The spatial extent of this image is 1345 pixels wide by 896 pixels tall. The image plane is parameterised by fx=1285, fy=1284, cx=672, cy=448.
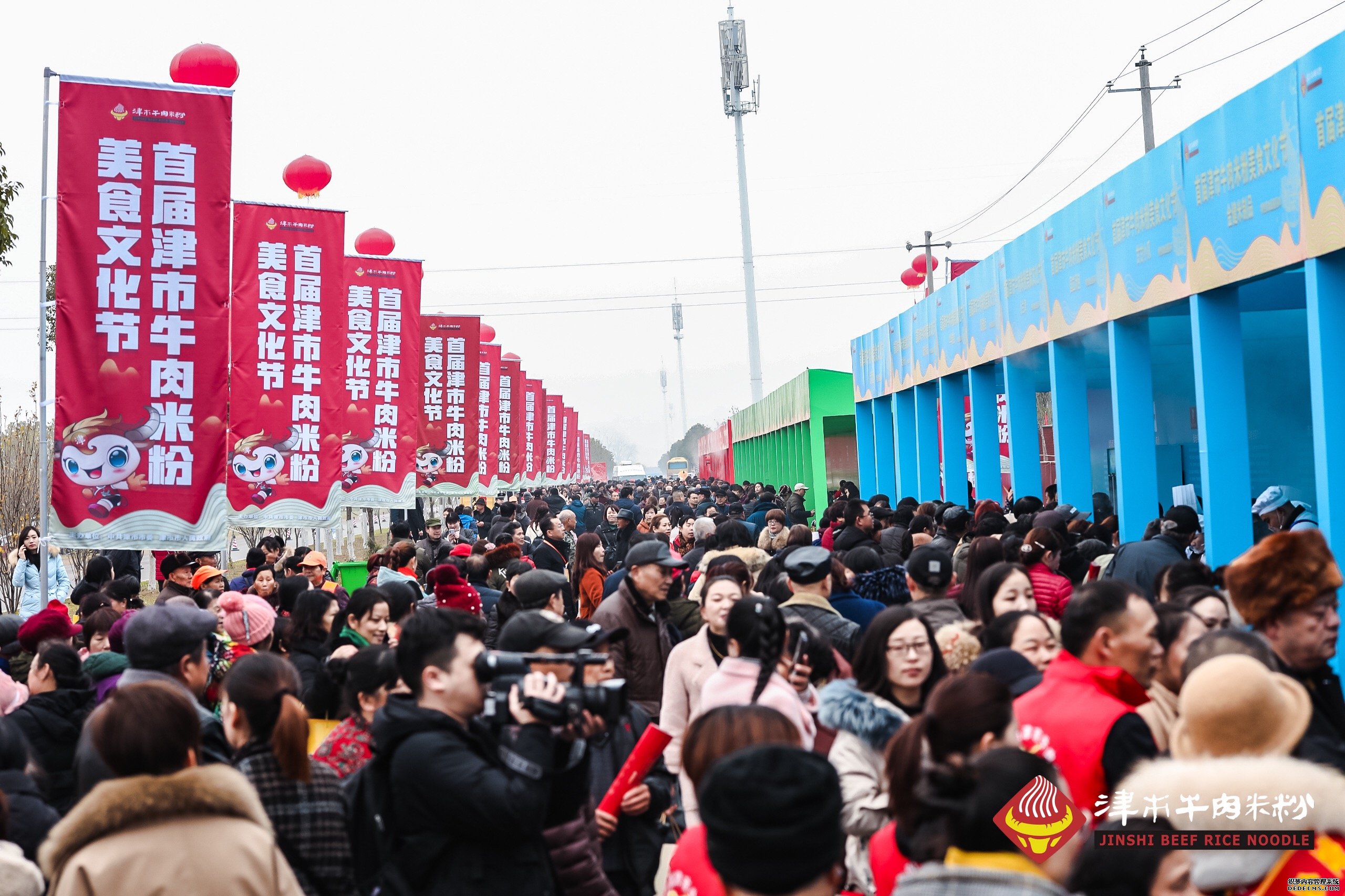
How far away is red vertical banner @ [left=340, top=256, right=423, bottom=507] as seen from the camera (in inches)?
668

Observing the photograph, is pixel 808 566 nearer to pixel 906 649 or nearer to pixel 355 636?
pixel 906 649

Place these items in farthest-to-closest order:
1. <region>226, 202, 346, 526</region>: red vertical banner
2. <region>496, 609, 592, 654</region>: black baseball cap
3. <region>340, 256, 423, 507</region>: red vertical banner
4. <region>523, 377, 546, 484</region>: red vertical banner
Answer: <region>523, 377, 546, 484</region>: red vertical banner, <region>340, 256, 423, 507</region>: red vertical banner, <region>226, 202, 346, 526</region>: red vertical banner, <region>496, 609, 592, 654</region>: black baseball cap

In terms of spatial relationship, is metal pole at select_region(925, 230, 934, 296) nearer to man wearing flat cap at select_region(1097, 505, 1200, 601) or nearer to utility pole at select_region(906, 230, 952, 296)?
utility pole at select_region(906, 230, 952, 296)

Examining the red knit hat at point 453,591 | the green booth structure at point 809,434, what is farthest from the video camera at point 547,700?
the green booth structure at point 809,434

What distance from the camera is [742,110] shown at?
51344mm

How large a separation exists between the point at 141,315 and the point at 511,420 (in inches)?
1096

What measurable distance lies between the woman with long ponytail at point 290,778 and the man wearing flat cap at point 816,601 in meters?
2.52

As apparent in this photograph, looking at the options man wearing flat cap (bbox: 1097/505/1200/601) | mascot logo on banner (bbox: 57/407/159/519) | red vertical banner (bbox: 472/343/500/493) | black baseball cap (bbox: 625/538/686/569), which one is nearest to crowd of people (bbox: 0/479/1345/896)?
black baseball cap (bbox: 625/538/686/569)

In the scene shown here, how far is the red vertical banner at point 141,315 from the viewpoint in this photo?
938 centimetres

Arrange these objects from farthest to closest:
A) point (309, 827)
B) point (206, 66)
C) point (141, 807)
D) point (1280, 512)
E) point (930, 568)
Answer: point (206, 66) → point (1280, 512) → point (930, 568) → point (309, 827) → point (141, 807)

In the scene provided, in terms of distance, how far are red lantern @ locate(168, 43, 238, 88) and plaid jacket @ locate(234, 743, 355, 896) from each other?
840 cm

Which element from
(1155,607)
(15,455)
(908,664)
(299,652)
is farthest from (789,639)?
(15,455)

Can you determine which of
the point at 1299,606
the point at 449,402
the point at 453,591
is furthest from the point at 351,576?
the point at 449,402

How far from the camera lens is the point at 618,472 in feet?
420
